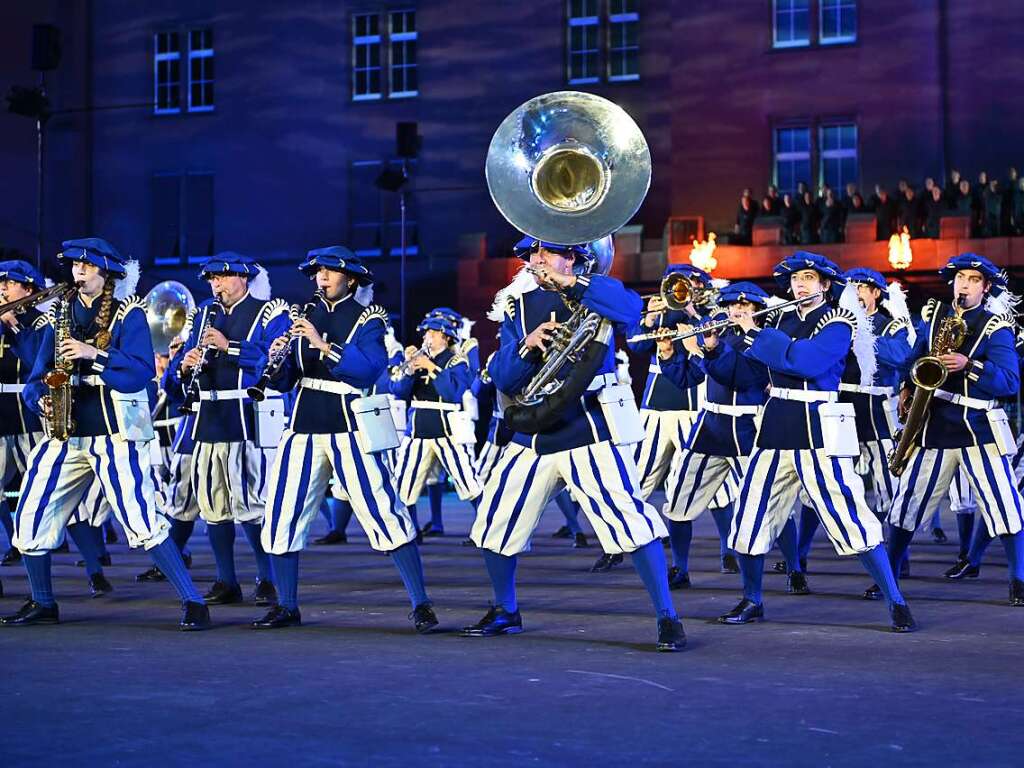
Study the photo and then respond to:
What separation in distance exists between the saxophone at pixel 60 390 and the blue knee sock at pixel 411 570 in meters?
1.91

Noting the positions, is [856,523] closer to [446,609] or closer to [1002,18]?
[446,609]

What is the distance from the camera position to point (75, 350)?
29.6 feet

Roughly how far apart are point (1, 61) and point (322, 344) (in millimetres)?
29651

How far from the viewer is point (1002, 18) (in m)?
29.6

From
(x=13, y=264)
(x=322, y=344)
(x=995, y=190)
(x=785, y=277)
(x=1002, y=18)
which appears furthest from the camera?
(x=1002, y=18)

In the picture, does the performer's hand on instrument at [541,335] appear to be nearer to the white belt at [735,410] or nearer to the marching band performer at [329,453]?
the marching band performer at [329,453]

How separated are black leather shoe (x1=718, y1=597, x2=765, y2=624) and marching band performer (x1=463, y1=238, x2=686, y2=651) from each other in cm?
110

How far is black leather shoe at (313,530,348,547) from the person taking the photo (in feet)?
51.8

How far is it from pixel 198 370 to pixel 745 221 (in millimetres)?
18630

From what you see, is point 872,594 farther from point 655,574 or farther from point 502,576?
point 502,576

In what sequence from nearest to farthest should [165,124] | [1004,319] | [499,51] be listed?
1. [1004,319]
2. [499,51]
3. [165,124]

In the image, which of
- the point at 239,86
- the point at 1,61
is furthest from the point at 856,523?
the point at 1,61

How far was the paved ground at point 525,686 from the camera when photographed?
5996mm

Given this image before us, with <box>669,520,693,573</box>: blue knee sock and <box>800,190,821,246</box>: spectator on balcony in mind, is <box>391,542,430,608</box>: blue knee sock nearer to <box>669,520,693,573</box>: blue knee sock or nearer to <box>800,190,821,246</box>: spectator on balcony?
<box>669,520,693,573</box>: blue knee sock
